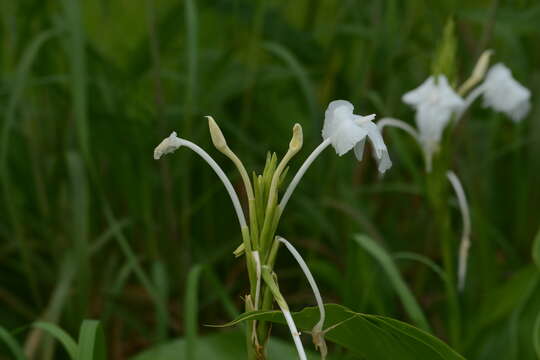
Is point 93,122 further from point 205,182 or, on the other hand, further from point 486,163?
point 486,163

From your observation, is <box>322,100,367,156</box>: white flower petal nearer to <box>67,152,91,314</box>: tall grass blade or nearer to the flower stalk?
the flower stalk

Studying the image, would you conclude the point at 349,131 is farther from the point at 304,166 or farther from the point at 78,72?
the point at 78,72

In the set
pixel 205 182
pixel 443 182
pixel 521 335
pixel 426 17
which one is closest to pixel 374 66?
pixel 426 17

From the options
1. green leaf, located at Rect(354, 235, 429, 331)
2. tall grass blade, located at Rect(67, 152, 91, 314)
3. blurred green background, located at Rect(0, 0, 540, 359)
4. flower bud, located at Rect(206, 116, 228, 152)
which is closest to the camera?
flower bud, located at Rect(206, 116, 228, 152)

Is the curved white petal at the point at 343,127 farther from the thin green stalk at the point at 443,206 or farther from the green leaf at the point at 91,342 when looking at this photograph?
the thin green stalk at the point at 443,206

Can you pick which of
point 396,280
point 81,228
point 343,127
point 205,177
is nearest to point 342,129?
point 343,127

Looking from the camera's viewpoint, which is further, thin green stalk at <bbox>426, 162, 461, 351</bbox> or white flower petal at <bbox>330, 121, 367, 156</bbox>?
thin green stalk at <bbox>426, 162, 461, 351</bbox>

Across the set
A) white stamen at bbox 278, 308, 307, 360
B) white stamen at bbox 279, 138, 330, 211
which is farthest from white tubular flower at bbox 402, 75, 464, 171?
white stamen at bbox 278, 308, 307, 360
